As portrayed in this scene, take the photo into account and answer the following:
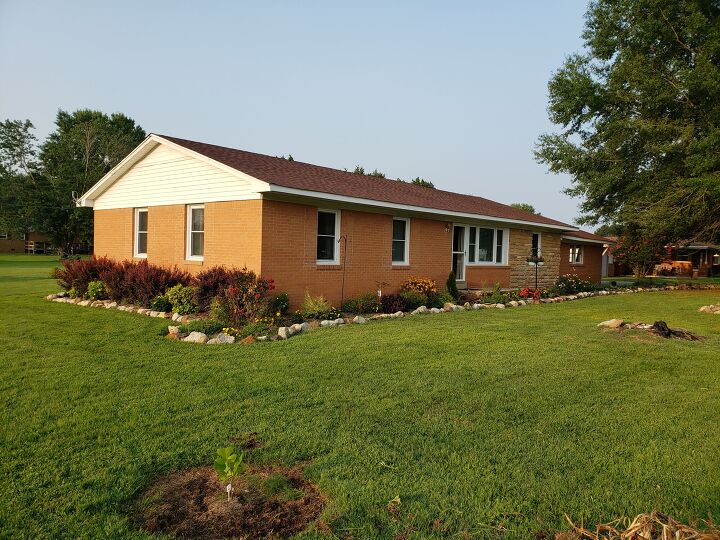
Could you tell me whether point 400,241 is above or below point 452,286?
above

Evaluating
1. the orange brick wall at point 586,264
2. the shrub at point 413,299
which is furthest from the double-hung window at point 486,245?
the orange brick wall at point 586,264

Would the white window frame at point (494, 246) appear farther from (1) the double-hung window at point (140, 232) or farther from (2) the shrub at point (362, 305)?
(1) the double-hung window at point (140, 232)

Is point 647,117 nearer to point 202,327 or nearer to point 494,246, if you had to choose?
point 494,246

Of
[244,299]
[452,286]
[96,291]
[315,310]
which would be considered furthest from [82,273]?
[452,286]

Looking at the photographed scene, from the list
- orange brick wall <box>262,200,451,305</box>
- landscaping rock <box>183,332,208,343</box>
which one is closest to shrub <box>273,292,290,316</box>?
orange brick wall <box>262,200,451,305</box>

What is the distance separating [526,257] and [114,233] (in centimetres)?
1513

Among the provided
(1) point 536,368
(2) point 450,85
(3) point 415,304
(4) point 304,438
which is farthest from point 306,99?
(4) point 304,438

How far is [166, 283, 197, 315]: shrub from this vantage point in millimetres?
11242

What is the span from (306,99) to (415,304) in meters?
9.05

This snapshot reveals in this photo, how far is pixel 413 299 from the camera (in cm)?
1357

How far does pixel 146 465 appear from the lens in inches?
142

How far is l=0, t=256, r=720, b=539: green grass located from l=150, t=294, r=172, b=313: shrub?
3012mm

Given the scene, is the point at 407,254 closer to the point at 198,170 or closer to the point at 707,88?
the point at 198,170

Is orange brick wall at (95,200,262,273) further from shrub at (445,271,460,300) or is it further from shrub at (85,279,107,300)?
shrub at (445,271,460,300)
